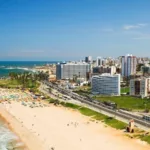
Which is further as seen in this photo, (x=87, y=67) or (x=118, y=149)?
(x=87, y=67)

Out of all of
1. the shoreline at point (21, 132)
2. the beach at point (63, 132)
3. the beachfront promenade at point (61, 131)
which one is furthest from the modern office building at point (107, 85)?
the shoreline at point (21, 132)

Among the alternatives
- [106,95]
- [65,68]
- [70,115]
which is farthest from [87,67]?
[70,115]

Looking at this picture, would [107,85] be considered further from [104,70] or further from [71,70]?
[71,70]

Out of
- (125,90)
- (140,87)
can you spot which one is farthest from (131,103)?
(125,90)

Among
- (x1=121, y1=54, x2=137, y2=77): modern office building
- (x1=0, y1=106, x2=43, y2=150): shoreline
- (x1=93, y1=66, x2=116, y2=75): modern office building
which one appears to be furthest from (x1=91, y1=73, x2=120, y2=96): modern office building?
(x1=121, y1=54, x2=137, y2=77): modern office building

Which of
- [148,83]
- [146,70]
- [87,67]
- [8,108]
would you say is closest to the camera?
[8,108]

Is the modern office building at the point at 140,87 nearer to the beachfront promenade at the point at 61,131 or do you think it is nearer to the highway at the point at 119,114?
the highway at the point at 119,114

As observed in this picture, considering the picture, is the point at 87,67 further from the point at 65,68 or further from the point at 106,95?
the point at 106,95

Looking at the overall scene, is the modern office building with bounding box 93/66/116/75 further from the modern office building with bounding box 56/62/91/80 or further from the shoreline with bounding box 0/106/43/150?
the shoreline with bounding box 0/106/43/150
